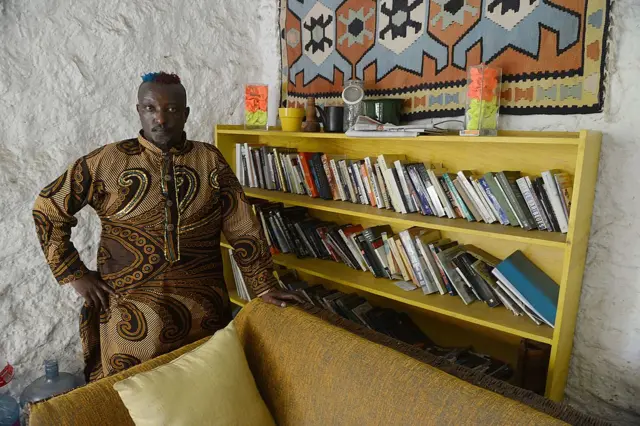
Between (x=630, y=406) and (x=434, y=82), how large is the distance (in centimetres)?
135

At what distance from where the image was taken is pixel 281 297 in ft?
5.15

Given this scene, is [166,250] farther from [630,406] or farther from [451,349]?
[630,406]

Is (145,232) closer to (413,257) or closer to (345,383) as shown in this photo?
(345,383)

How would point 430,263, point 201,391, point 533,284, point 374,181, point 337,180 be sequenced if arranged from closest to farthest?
point 201,391 → point 533,284 → point 430,263 → point 374,181 → point 337,180

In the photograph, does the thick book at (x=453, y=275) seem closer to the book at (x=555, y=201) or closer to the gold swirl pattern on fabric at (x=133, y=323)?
the book at (x=555, y=201)

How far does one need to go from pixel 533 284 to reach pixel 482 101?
65 cm

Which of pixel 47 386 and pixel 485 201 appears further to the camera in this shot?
pixel 47 386

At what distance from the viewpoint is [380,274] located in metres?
1.96

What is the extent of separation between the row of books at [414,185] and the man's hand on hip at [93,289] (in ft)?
3.19

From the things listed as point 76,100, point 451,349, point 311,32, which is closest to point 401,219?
point 451,349

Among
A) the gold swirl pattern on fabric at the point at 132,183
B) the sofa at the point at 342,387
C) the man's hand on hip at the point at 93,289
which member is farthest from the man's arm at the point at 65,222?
the sofa at the point at 342,387

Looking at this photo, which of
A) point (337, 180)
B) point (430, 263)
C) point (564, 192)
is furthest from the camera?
point (337, 180)

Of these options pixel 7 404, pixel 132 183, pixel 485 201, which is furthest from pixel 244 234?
pixel 7 404

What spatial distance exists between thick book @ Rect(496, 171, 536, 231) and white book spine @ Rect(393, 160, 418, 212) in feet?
1.13
